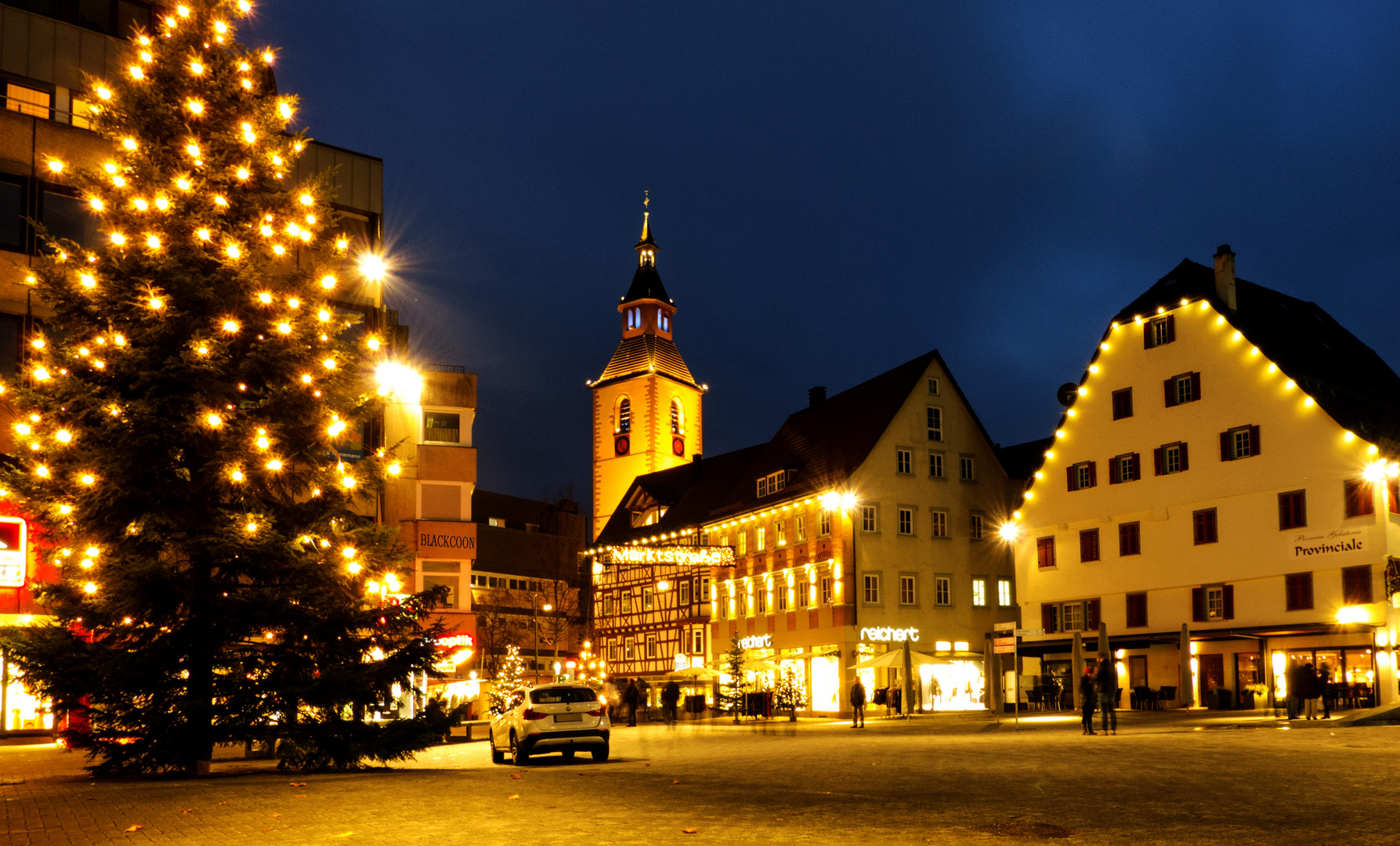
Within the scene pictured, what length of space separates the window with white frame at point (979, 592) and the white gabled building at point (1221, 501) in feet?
23.3

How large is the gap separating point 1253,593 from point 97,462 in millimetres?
34852

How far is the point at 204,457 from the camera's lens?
18.8 metres

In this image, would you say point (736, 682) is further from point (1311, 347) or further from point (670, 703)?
point (1311, 347)

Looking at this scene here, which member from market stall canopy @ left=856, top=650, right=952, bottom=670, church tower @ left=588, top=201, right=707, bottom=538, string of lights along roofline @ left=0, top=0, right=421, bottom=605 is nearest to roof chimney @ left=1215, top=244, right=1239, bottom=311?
market stall canopy @ left=856, top=650, right=952, bottom=670

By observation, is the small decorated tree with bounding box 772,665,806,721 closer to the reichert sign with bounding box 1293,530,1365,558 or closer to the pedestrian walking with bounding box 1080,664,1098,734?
the reichert sign with bounding box 1293,530,1365,558

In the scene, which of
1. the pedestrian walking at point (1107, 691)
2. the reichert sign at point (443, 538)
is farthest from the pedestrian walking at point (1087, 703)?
the reichert sign at point (443, 538)

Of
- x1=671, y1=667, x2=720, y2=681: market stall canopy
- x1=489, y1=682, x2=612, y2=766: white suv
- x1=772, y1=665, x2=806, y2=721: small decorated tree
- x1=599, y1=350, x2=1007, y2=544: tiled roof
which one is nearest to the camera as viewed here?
x1=489, y1=682, x2=612, y2=766: white suv

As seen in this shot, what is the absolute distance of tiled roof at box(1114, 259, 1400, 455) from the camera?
40.1 metres

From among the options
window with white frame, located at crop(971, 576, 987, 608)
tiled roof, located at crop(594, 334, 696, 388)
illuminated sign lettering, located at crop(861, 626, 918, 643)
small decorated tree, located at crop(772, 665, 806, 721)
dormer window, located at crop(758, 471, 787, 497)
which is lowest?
small decorated tree, located at crop(772, 665, 806, 721)

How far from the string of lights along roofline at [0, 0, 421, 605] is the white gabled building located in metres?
29.4

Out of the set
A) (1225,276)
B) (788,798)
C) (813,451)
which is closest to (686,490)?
(813,451)

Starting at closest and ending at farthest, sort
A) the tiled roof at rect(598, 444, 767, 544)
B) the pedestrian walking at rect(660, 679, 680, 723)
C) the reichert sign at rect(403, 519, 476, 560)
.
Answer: the pedestrian walking at rect(660, 679, 680, 723), the reichert sign at rect(403, 519, 476, 560), the tiled roof at rect(598, 444, 767, 544)

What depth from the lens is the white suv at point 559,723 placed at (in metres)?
23.1

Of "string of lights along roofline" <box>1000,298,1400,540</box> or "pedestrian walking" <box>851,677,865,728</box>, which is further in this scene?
"pedestrian walking" <box>851,677,865,728</box>
